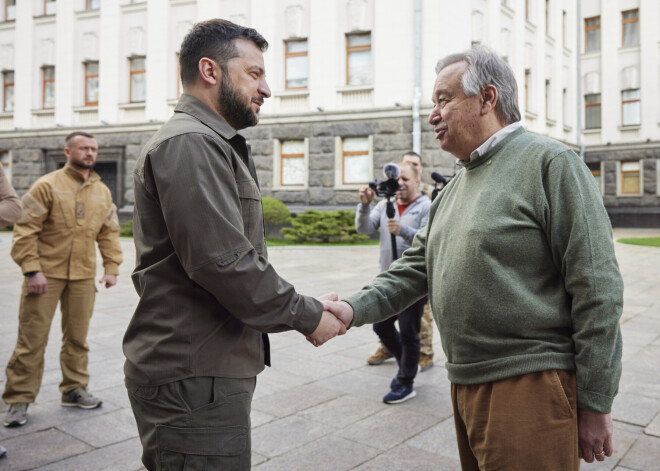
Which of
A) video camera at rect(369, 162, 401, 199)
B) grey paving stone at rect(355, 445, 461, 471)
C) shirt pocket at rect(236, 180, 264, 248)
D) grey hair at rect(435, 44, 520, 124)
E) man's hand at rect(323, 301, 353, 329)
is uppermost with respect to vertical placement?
grey hair at rect(435, 44, 520, 124)

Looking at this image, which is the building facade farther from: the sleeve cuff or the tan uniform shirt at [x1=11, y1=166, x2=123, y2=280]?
the tan uniform shirt at [x1=11, y1=166, x2=123, y2=280]

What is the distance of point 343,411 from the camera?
451cm

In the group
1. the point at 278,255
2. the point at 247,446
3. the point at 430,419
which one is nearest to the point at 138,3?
the point at 278,255

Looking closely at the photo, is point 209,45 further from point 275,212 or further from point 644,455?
point 275,212

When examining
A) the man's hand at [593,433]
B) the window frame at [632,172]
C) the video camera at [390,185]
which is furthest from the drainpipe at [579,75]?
the man's hand at [593,433]

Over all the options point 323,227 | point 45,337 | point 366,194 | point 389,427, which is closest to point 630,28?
point 323,227

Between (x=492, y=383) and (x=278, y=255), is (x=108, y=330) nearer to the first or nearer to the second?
(x=492, y=383)

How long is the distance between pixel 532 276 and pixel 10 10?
28621mm

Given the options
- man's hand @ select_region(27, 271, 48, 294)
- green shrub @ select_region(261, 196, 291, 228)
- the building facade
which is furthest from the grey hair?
green shrub @ select_region(261, 196, 291, 228)

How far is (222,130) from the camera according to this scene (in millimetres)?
2127

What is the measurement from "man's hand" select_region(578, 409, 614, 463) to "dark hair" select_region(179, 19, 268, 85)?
1.74 metres

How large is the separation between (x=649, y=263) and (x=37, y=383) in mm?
13957

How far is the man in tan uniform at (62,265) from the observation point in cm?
442

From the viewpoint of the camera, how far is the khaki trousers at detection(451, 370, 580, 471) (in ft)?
6.53
